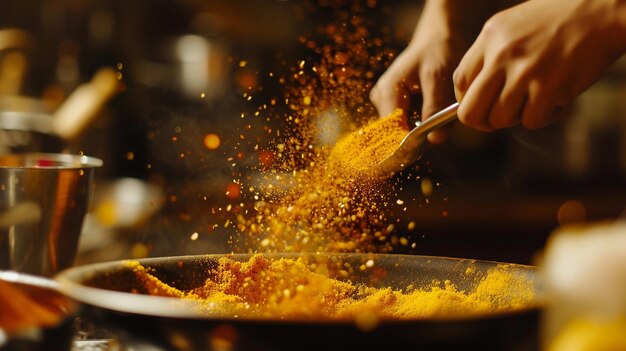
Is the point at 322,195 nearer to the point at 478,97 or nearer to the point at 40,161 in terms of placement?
the point at 478,97

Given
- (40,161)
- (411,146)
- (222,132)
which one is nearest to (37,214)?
(40,161)

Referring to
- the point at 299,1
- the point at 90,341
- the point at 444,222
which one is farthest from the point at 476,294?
the point at 299,1

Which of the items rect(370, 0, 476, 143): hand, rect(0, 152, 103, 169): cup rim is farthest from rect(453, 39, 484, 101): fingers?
rect(0, 152, 103, 169): cup rim

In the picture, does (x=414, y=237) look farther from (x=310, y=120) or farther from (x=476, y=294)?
(x=476, y=294)

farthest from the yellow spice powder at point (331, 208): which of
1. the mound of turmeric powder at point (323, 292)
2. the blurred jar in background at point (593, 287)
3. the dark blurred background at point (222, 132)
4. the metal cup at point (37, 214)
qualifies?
the dark blurred background at point (222, 132)

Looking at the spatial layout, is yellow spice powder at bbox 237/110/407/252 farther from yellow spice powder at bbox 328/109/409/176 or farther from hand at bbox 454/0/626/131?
hand at bbox 454/0/626/131

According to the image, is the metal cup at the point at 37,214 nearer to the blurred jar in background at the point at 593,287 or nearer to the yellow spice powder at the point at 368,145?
the yellow spice powder at the point at 368,145
